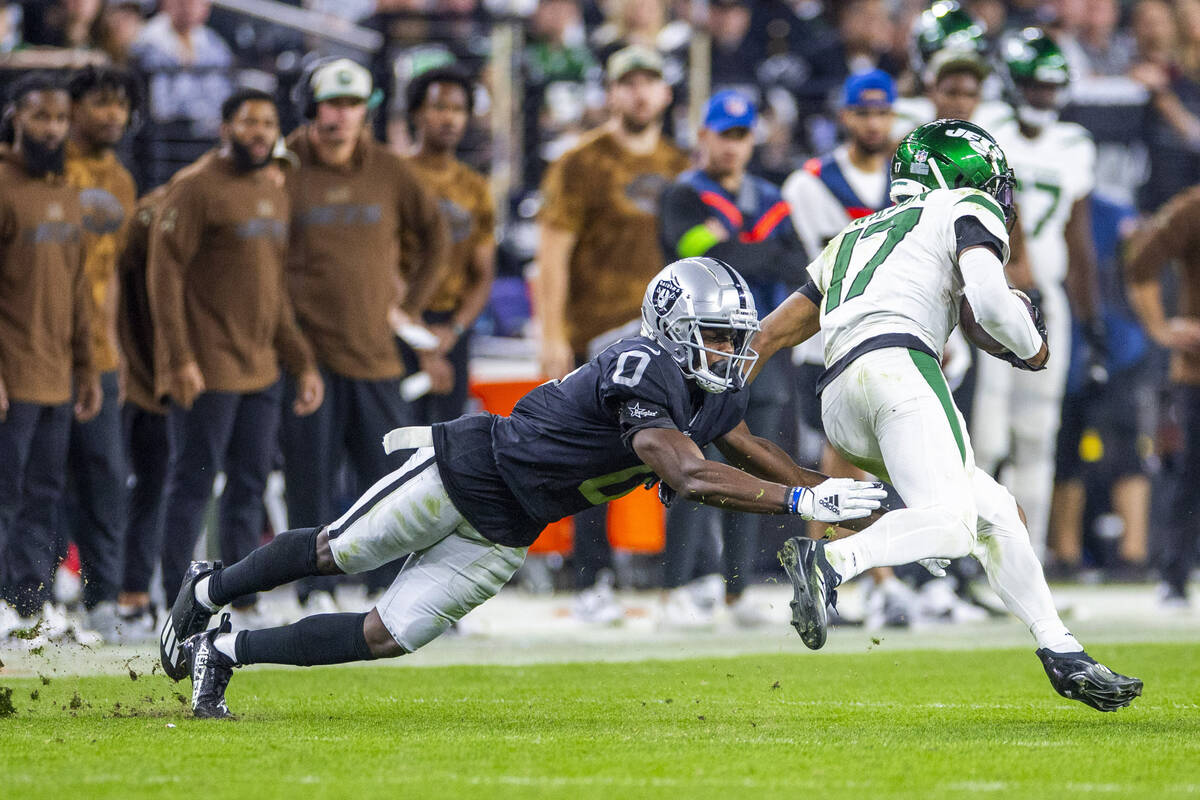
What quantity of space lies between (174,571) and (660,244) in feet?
9.75

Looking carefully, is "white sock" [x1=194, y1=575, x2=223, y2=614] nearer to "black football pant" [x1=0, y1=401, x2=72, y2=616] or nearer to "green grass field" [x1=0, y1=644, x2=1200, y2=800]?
"green grass field" [x1=0, y1=644, x2=1200, y2=800]

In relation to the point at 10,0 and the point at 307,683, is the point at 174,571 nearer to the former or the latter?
the point at 307,683

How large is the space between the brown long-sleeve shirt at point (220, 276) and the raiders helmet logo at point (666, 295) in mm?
3256

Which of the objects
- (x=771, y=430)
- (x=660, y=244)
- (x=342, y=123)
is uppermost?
(x=342, y=123)

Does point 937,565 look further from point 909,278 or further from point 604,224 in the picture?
point 604,224

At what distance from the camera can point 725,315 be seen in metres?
5.35

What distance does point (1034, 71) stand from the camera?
9289mm

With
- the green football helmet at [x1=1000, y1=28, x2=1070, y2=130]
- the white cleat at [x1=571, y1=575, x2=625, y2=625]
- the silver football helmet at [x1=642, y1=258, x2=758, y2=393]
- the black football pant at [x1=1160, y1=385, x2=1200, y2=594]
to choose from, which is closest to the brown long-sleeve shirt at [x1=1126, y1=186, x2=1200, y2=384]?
the black football pant at [x1=1160, y1=385, x2=1200, y2=594]

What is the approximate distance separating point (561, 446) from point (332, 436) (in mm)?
3481

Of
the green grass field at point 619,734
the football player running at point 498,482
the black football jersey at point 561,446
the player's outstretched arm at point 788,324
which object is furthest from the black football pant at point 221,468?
the player's outstretched arm at point 788,324

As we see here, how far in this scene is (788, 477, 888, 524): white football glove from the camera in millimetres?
4977

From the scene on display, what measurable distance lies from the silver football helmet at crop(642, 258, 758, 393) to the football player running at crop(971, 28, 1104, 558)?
4066 mm

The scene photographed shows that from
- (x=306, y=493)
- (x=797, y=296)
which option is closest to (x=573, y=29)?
(x=306, y=493)

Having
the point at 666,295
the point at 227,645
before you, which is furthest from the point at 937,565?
the point at 227,645
